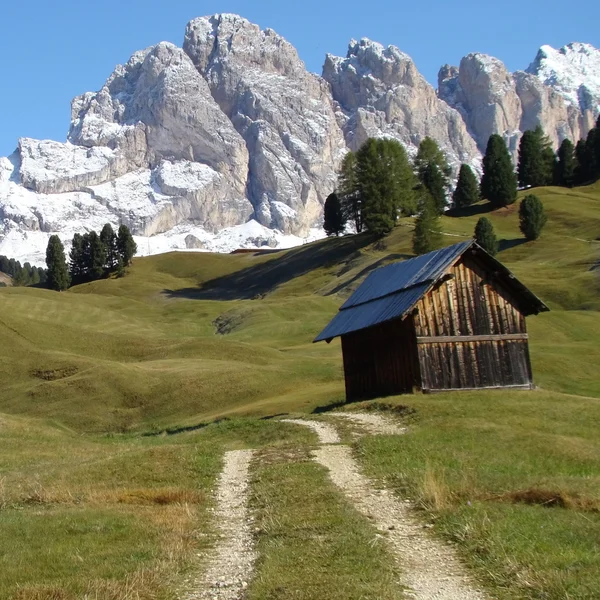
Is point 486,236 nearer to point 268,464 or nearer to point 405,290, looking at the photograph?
point 405,290

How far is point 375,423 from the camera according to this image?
3019 centimetres

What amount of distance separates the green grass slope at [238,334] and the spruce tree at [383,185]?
9.85 ft

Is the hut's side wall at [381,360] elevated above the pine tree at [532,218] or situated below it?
below

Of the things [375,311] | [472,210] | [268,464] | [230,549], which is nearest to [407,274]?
[375,311]

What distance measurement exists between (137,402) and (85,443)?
14792mm

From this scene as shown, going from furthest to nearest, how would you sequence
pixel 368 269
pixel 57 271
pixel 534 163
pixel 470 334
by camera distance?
pixel 534 163 < pixel 57 271 < pixel 368 269 < pixel 470 334

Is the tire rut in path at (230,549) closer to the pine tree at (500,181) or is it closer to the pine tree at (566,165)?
the pine tree at (500,181)

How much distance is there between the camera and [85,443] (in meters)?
36.9

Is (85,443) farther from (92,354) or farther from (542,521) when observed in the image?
(92,354)

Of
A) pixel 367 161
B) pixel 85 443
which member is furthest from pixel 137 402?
pixel 367 161

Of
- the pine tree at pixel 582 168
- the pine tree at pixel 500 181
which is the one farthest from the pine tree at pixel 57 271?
the pine tree at pixel 582 168

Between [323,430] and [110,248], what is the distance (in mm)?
141187

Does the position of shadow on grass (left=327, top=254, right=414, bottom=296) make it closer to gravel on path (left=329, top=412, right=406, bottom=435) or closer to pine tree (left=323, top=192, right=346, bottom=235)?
pine tree (left=323, top=192, right=346, bottom=235)

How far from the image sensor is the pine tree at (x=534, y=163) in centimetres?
15675
